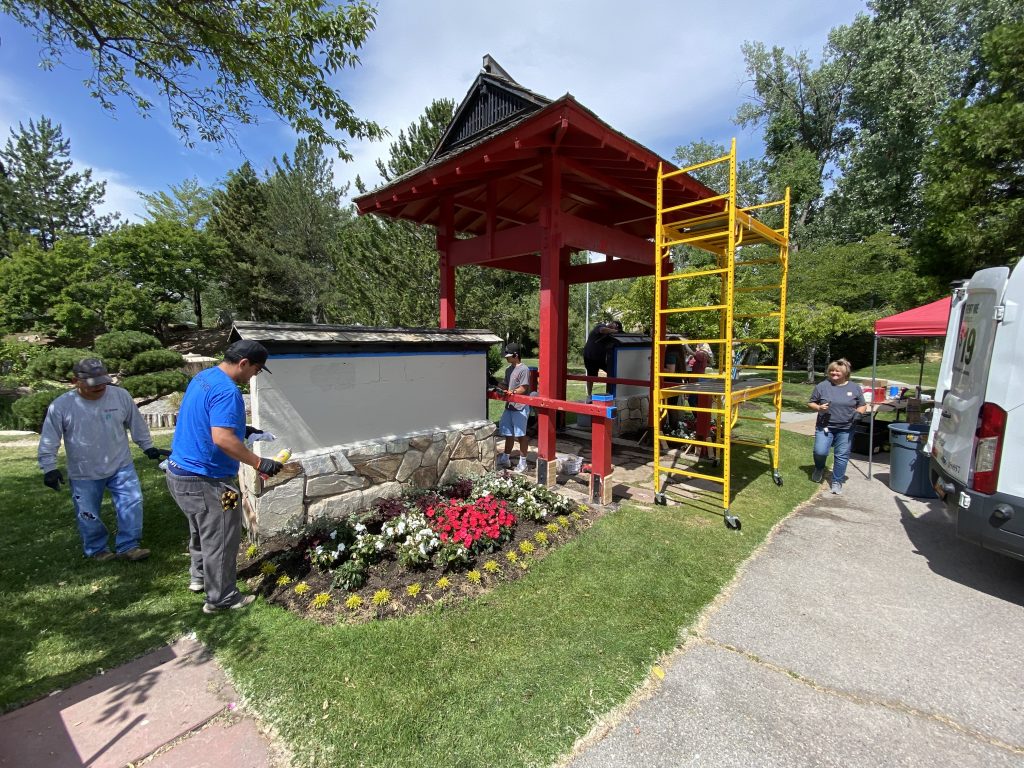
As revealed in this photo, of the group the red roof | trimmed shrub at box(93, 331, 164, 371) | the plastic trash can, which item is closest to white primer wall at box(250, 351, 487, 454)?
the plastic trash can

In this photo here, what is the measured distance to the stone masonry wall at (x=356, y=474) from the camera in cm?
351

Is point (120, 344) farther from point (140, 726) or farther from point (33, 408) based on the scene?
point (140, 726)

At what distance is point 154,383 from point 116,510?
5452 mm

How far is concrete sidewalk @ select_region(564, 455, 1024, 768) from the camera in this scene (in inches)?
75.0

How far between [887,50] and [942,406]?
26185 millimetres

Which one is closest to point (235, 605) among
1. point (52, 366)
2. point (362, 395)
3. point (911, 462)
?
point (362, 395)

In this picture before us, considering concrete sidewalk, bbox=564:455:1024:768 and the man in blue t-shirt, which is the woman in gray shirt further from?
the man in blue t-shirt

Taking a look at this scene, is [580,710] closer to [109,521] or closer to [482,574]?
[482,574]

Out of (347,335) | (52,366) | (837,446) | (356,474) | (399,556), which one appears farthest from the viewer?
(52,366)

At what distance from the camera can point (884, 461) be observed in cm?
685

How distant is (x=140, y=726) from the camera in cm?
199

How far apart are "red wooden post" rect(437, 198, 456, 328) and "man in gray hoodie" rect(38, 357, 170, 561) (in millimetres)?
3843

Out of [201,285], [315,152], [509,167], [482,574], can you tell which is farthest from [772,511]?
[201,285]

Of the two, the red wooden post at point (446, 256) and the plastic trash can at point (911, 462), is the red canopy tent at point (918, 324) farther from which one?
the red wooden post at point (446, 256)
